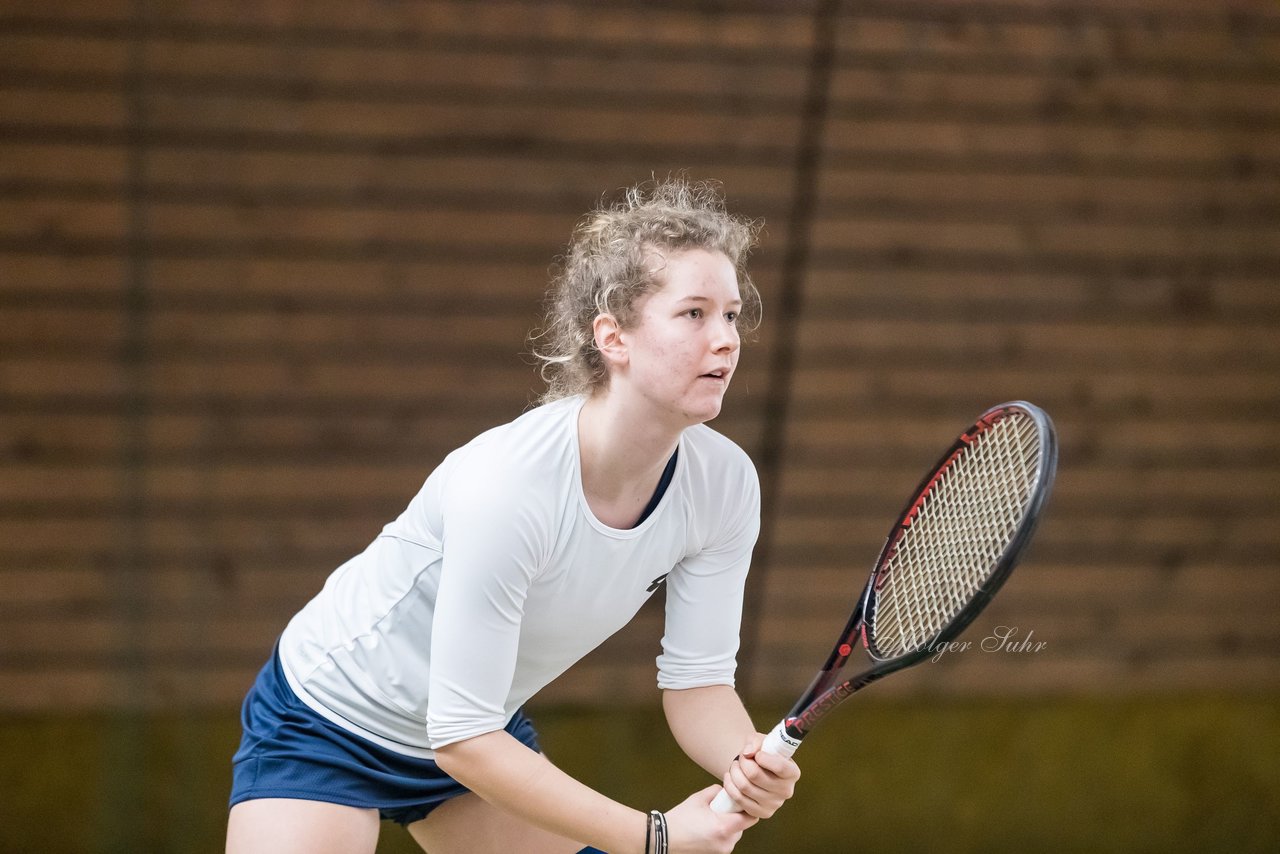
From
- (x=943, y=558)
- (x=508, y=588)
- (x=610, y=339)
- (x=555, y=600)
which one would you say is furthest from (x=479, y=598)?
(x=943, y=558)

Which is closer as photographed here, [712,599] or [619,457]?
[619,457]

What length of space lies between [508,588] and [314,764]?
0.43m

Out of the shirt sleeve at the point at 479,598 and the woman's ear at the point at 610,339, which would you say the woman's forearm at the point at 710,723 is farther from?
the woman's ear at the point at 610,339

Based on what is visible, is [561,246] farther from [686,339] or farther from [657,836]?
[657,836]

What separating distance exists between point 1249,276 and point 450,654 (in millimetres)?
3143

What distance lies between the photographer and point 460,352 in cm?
364

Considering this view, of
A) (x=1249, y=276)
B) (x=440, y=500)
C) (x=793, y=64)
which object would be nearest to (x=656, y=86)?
Result: (x=793, y=64)

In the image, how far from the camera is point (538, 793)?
5.43 ft

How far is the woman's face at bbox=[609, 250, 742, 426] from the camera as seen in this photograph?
5.31 feet

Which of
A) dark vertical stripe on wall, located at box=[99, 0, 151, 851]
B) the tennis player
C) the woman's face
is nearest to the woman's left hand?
the tennis player

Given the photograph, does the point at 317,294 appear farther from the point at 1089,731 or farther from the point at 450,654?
the point at 1089,731

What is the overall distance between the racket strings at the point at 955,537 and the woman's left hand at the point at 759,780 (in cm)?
21

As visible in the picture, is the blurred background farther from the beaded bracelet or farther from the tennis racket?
the beaded bracelet

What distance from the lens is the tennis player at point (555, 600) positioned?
1.65 metres
